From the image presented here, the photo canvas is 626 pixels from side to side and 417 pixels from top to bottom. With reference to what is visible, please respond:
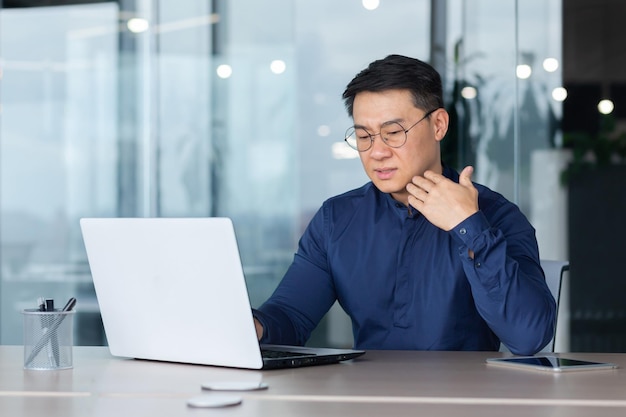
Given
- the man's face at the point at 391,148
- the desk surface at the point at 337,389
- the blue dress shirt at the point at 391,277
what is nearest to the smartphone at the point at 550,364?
the desk surface at the point at 337,389

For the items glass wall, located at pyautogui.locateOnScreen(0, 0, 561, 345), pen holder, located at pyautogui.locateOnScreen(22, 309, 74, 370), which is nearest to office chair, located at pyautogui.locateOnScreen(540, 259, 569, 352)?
pen holder, located at pyautogui.locateOnScreen(22, 309, 74, 370)

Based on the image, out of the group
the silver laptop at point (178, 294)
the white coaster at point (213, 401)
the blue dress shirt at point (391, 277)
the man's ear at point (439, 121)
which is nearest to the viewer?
the white coaster at point (213, 401)

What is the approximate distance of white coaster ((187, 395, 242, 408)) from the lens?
1.49m

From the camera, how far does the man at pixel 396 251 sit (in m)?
2.42

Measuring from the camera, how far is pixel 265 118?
495 centimetres

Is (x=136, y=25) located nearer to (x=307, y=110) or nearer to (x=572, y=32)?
(x=307, y=110)

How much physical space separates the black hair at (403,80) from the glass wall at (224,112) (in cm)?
230

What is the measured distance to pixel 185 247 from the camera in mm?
1860

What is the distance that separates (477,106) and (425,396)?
334cm

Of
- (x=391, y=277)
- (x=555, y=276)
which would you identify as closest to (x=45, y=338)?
(x=391, y=277)

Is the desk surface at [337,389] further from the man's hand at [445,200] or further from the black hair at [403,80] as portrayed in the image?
the black hair at [403,80]

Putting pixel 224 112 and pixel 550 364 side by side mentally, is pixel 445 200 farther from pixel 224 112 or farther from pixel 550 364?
pixel 224 112

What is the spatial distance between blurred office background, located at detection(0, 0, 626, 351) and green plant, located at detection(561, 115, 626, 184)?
0.02 meters

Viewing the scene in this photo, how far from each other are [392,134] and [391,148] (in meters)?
0.04
